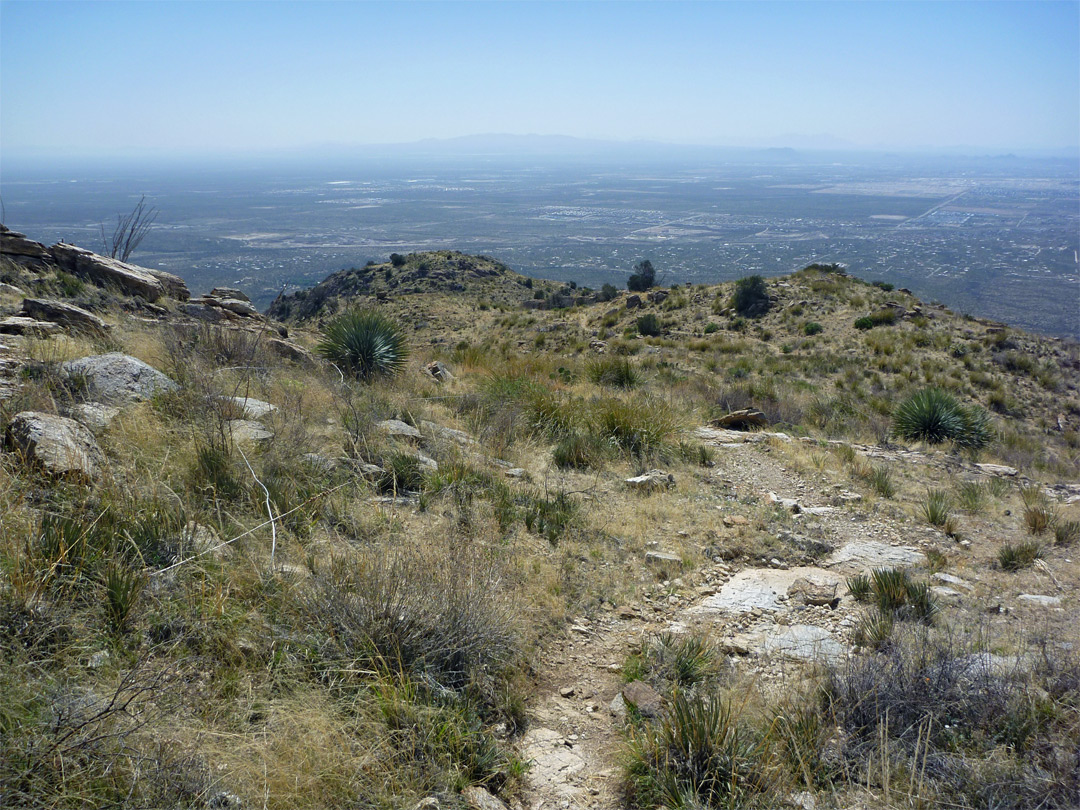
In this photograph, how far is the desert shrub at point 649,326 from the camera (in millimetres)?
24734

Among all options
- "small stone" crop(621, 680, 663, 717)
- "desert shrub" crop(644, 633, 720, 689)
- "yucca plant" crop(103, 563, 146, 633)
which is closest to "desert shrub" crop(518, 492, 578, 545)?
"desert shrub" crop(644, 633, 720, 689)

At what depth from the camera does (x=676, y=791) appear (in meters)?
2.56

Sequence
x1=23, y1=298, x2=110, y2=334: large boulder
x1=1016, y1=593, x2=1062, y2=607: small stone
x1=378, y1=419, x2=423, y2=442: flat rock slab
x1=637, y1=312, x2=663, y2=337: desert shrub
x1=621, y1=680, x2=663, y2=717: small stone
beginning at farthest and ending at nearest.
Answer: x1=637, y1=312, x2=663, y2=337: desert shrub, x1=23, y1=298, x2=110, y2=334: large boulder, x1=378, y1=419, x2=423, y2=442: flat rock slab, x1=1016, y1=593, x2=1062, y2=607: small stone, x1=621, y1=680, x2=663, y2=717: small stone

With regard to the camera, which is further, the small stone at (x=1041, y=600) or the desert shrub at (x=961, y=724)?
the small stone at (x=1041, y=600)

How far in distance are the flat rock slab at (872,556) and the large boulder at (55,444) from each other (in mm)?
5671

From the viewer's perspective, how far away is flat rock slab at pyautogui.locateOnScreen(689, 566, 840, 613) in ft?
15.1

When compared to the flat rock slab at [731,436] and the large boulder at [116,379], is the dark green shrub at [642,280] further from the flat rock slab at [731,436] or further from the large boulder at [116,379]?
the large boulder at [116,379]

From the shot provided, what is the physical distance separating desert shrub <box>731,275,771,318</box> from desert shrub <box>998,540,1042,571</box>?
20.6 metres

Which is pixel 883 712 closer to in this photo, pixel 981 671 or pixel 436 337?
pixel 981 671

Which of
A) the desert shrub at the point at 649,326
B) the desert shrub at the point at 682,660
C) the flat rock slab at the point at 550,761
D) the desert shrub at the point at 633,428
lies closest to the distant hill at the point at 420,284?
the desert shrub at the point at 649,326

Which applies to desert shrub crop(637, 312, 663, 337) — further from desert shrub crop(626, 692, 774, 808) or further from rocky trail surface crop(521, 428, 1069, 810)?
desert shrub crop(626, 692, 774, 808)

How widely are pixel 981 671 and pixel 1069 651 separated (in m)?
1.14

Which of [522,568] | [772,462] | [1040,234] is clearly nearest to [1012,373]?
[772,462]

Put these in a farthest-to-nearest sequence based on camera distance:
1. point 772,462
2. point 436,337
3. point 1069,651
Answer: point 436,337
point 772,462
point 1069,651
